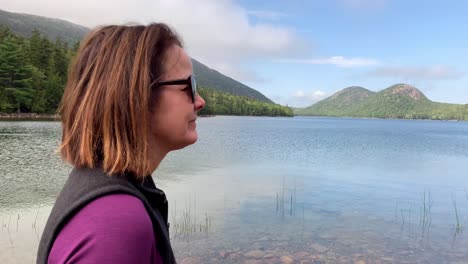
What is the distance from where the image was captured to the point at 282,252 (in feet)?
35.2

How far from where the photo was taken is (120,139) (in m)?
1.32

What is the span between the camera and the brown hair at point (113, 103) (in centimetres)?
129

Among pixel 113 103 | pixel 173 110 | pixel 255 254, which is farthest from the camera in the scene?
pixel 255 254

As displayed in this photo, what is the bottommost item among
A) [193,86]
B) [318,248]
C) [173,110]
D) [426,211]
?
[426,211]

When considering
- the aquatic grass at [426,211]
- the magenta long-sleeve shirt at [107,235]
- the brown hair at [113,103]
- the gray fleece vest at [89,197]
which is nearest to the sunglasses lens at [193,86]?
the brown hair at [113,103]

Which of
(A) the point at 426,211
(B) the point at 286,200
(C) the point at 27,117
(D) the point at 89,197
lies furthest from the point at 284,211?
(C) the point at 27,117

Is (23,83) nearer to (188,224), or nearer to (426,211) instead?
(188,224)

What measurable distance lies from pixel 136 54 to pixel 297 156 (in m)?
35.9

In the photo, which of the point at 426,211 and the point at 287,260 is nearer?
the point at 287,260

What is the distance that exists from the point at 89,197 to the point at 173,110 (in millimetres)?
516

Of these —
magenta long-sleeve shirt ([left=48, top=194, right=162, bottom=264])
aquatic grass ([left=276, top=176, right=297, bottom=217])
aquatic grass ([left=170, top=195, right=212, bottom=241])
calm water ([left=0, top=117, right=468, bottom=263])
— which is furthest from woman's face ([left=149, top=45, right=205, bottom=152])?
aquatic grass ([left=276, top=176, right=297, bottom=217])

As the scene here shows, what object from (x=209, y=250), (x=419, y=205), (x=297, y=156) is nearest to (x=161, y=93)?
(x=209, y=250)

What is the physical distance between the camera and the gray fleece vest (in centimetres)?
110

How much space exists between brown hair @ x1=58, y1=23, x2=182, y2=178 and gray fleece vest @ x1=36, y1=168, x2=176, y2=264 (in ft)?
0.14
